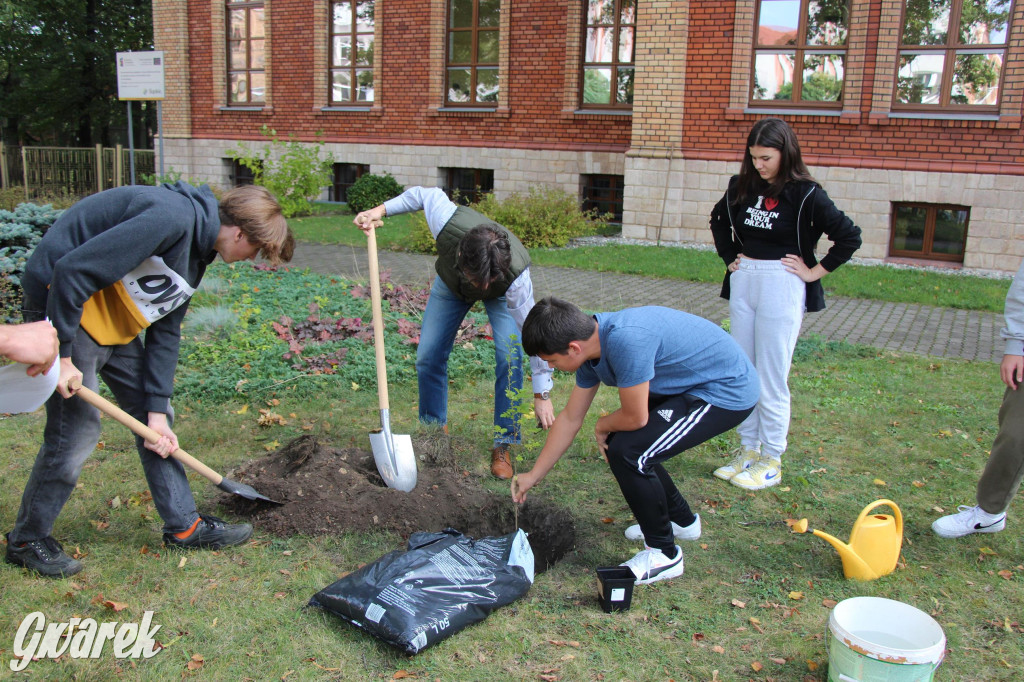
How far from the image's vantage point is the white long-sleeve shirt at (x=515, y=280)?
389 cm

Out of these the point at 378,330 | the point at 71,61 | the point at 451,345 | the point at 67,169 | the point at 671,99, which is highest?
the point at 71,61

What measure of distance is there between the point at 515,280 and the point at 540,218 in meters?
8.90

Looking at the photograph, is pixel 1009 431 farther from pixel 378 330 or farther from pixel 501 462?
pixel 378 330

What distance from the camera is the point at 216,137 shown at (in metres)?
18.7

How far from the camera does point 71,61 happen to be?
1077 inches

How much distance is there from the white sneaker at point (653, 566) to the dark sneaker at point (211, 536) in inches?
65.7

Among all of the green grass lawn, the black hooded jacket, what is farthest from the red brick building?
the black hooded jacket

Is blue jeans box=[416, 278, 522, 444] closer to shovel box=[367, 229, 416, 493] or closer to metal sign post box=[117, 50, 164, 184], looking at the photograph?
shovel box=[367, 229, 416, 493]

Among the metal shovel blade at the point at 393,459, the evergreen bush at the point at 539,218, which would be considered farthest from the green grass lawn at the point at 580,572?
the evergreen bush at the point at 539,218

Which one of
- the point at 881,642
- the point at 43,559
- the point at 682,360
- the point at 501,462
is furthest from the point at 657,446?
the point at 43,559

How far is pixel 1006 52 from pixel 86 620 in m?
12.1

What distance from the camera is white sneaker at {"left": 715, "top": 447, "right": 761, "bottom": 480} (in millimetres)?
4273

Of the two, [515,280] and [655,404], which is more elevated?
[515,280]

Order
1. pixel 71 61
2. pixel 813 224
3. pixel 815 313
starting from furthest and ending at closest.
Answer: pixel 71 61 → pixel 815 313 → pixel 813 224
